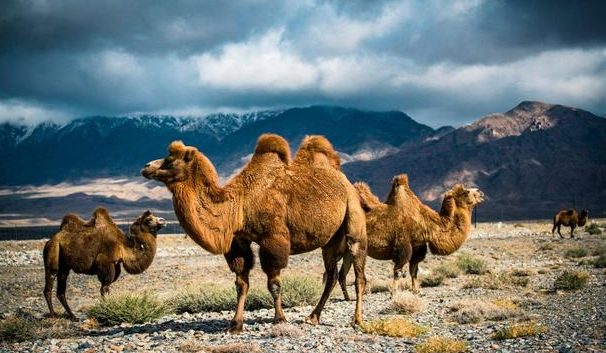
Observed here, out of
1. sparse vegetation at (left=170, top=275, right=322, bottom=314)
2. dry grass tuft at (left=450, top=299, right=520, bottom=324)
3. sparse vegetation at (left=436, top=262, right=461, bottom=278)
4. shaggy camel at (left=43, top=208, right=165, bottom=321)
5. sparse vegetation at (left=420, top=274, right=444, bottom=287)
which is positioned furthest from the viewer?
sparse vegetation at (left=436, top=262, right=461, bottom=278)

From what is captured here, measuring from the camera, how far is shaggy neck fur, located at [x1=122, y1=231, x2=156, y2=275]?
14508 millimetres

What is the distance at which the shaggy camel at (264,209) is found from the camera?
30.6 ft

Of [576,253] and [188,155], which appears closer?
[188,155]

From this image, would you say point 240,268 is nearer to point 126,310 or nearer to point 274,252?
point 274,252

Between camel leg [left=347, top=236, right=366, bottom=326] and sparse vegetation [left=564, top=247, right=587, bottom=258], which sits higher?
camel leg [left=347, top=236, right=366, bottom=326]

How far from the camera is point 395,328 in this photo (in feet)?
31.2

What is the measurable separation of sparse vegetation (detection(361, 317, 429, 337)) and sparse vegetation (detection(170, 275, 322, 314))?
3.53 m

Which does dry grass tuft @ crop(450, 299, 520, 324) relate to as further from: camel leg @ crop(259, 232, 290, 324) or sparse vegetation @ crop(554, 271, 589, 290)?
sparse vegetation @ crop(554, 271, 589, 290)

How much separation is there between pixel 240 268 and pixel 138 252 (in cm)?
590

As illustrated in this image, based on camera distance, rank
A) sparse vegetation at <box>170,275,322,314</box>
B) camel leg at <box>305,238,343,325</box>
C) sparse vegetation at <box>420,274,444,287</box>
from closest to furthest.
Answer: camel leg at <box>305,238,343,325</box> < sparse vegetation at <box>170,275,322,314</box> < sparse vegetation at <box>420,274,444,287</box>

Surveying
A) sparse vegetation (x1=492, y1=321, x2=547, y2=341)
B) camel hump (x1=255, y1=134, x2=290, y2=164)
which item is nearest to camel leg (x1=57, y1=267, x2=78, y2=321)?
camel hump (x1=255, y1=134, x2=290, y2=164)

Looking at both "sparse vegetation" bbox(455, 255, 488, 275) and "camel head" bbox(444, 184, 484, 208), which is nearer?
"camel head" bbox(444, 184, 484, 208)

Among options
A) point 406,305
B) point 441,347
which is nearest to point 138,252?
point 406,305

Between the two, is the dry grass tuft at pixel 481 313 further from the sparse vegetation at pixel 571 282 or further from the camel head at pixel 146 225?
the camel head at pixel 146 225
